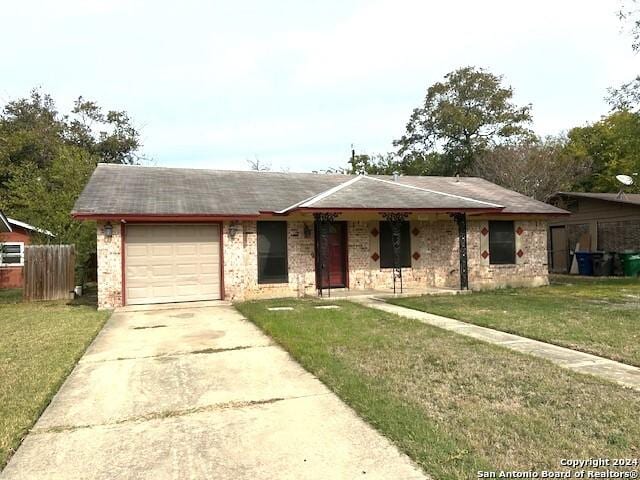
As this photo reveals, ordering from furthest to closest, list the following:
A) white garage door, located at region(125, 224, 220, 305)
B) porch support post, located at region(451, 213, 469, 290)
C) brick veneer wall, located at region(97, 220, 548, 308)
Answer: porch support post, located at region(451, 213, 469, 290)
white garage door, located at region(125, 224, 220, 305)
brick veneer wall, located at region(97, 220, 548, 308)

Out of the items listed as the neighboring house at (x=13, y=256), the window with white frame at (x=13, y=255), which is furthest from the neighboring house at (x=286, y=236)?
the window with white frame at (x=13, y=255)

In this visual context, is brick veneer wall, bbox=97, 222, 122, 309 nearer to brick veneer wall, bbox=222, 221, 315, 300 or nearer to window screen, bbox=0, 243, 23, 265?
brick veneer wall, bbox=222, 221, 315, 300

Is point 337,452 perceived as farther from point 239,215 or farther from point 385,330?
point 239,215

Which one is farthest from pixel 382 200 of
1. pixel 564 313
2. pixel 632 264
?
pixel 632 264

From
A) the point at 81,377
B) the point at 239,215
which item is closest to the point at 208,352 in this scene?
the point at 81,377

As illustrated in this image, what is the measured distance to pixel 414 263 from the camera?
47.7ft

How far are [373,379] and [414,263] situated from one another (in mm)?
10020

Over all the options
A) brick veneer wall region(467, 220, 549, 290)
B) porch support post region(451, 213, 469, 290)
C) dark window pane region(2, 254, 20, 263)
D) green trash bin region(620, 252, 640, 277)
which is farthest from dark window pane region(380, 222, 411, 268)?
dark window pane region(2, 254, 20, 263)

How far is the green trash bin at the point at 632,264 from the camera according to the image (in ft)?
57.0

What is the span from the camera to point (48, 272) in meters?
14.0

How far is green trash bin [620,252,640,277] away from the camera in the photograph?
17375 mm

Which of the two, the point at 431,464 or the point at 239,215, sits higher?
the point at 239,215

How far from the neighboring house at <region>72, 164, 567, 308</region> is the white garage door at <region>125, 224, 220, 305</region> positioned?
25mm

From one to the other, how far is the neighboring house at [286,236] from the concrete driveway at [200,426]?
5708 mm
